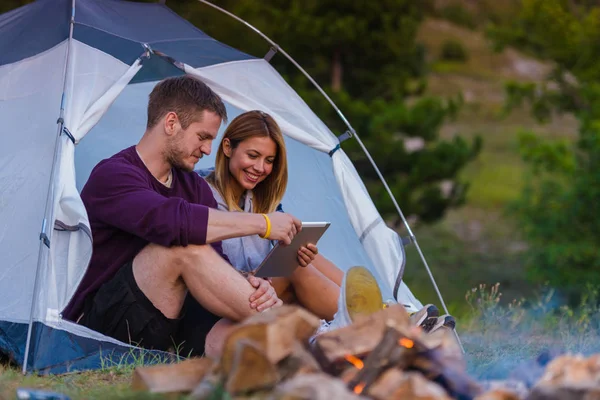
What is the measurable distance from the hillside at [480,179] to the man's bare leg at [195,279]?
4.37 m

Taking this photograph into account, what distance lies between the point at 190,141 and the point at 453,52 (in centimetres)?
2101

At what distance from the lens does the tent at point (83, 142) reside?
298cm

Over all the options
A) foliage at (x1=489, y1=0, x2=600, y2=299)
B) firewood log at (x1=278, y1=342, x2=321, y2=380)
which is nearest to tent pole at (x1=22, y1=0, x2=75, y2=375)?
firewood log at (x1=278, y1=342, x2=321, y2=380)

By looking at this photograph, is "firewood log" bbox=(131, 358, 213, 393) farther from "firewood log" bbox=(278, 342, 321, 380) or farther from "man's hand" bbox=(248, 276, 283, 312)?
"man's hand" bbox=(248, 276, 283, 312)

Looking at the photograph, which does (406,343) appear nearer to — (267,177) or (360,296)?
(360,296)

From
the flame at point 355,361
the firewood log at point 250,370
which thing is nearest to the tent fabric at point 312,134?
the flame at point 355,361

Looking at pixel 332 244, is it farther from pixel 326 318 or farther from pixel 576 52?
pixel 576 52

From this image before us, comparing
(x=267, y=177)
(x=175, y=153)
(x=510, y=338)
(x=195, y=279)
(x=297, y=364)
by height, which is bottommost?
(x=510, y=338)

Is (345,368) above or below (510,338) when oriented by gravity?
Result: above

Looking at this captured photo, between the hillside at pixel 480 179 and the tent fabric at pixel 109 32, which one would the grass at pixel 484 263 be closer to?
the hillside at pixel 480 179

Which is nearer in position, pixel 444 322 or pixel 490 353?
pixel 444 322

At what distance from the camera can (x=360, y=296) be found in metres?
2.94

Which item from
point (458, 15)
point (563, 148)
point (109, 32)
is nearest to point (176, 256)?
point (109, 32)

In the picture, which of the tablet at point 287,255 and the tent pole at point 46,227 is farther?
the tablet at point 287,255
